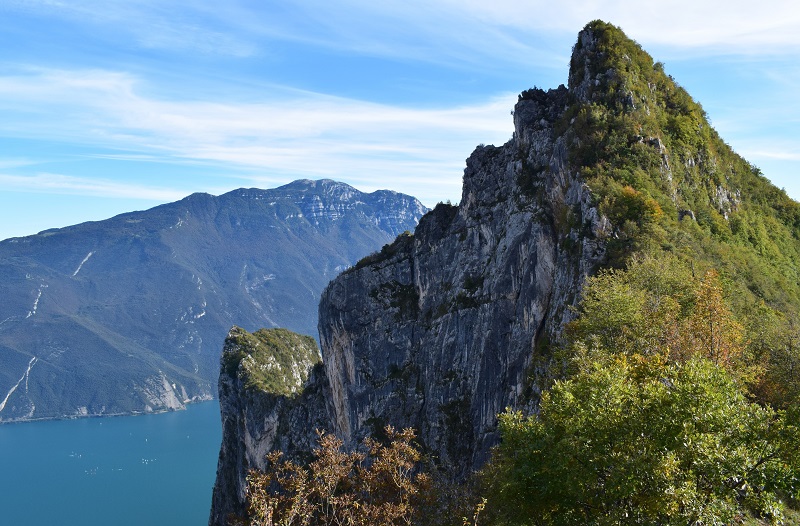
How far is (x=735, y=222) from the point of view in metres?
53.4

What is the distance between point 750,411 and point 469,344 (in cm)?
4451

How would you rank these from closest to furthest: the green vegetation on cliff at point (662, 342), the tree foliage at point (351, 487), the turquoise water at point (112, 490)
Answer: the green vegetation on cliff at point (662, 342)
the tree foliage at point (351, 487)
the turquoise water at point (112, 490)

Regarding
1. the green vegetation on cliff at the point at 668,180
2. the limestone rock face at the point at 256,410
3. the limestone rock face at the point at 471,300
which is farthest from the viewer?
the limestone rock face at the point at 256,410

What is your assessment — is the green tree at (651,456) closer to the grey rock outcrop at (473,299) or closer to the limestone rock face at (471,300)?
the grey rock outcrop at (473,299)

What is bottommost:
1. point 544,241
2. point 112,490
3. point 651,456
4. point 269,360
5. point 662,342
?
point 112,490

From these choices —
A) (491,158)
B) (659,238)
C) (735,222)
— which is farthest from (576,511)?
(491,158)

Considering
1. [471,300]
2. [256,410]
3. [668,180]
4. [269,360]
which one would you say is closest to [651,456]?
[668,180]

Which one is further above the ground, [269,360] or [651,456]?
[651,456]

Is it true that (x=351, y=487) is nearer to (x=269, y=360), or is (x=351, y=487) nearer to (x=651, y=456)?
(x=651, y=456)

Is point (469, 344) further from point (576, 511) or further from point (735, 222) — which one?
point (576, 511)

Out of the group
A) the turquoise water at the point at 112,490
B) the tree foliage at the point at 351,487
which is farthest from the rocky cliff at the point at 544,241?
the turquoise water at the point at 112,490

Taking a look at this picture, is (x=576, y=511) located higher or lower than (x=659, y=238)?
lower

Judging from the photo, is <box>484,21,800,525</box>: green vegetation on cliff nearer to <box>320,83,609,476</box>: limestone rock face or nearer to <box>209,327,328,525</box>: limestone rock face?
<box>320,83,609,476</box>: limestone rock face

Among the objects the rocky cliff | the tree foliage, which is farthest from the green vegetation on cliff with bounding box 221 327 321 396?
the tree foliage
